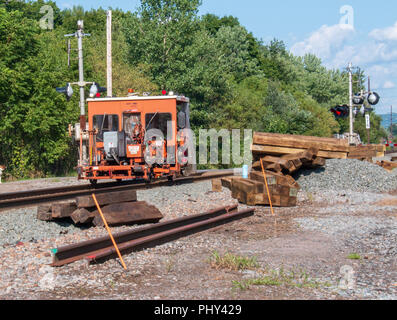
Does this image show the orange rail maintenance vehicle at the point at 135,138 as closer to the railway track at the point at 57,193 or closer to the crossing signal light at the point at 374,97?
the railway track at the point at 57,193

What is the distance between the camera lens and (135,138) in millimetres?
16359

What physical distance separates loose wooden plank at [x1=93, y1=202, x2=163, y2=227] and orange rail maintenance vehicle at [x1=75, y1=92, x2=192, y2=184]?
585 cm

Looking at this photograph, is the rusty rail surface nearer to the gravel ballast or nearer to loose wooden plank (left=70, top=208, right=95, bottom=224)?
loose wooden plank (left=70, top=208, right=95, bottom=224)

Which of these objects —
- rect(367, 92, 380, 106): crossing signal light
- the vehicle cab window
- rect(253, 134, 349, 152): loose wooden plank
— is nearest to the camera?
the vehicle cab window

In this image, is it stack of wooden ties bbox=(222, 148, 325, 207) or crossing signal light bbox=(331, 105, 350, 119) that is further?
crossing signal light bbox=(331, 105, 350, 119)

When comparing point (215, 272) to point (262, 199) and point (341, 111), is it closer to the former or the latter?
point (262, 199)

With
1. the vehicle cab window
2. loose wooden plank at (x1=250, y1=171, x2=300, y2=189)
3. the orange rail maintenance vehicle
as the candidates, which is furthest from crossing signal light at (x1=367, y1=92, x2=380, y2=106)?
the vehicle cab window

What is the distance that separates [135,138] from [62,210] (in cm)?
722

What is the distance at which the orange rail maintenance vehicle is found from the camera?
16.2 metres

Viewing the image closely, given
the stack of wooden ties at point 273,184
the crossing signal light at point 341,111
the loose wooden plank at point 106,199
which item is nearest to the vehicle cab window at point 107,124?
the stack of wooden ties at point 273,184

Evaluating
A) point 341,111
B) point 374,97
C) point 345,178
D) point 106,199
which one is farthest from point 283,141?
point 374,97

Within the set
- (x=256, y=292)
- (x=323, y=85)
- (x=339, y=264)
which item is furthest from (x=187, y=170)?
(x=323, y=85)

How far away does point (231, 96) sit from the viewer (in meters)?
48.3

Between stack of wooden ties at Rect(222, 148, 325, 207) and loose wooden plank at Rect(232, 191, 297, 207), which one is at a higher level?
stack of wooden ties at Rect(222, 148, 325, 207)
